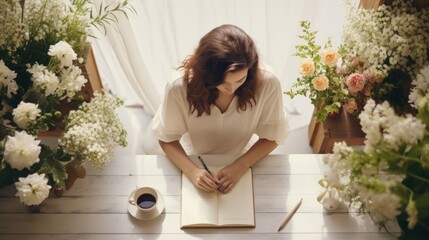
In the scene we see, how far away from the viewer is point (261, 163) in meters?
1.69

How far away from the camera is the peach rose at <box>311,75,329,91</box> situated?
67.6 inches

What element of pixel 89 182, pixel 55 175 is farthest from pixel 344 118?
pixel 55 175

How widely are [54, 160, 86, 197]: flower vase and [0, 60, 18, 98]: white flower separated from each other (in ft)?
1.07

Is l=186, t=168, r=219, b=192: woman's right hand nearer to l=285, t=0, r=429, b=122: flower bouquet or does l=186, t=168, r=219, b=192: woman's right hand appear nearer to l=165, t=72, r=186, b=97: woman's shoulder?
l=165, t=72, r=186, b=97: woman's shoulder

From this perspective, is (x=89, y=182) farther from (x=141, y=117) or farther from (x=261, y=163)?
(x=141, y=117)

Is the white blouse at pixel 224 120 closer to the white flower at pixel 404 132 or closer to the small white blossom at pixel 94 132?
the small white blossom at pixel 94 132

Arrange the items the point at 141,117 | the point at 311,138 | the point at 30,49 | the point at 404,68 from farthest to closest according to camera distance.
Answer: the point at 141,117 < the point at 311,138 < the point at 404,68 < the point at 30,49

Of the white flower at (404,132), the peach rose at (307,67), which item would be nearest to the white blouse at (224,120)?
the peach rose at (307,67)

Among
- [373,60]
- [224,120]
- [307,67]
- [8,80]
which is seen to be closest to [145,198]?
[224,120]

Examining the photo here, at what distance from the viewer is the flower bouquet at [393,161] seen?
1.01m

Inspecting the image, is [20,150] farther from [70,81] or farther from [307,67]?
[307,67]

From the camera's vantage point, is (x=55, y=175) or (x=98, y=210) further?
(x=98, y=210)

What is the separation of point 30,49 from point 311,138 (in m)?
1.49

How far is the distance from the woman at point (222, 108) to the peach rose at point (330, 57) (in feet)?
0.69
